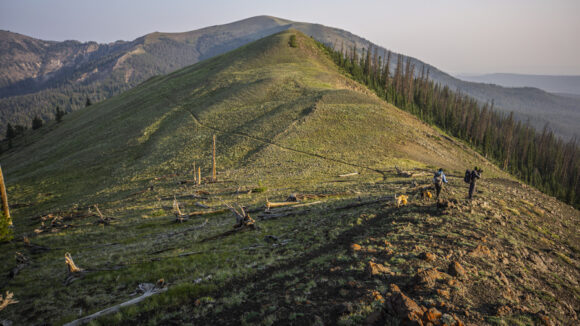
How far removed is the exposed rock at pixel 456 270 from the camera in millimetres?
10375

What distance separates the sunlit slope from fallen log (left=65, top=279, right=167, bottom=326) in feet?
76.8

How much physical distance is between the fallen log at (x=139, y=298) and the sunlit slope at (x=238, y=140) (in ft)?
76.8

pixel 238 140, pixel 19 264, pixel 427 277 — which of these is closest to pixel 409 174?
pixel 427 277

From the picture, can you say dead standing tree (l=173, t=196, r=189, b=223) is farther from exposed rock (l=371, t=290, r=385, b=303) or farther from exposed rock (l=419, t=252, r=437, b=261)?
exposed rock (l=419, t=252, r=437, b=261)

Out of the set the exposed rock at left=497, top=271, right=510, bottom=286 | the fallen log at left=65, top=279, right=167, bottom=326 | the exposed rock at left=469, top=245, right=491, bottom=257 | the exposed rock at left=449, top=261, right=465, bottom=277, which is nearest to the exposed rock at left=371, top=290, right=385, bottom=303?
the exposed rock at left=449, top=261, right=465, bottom=277

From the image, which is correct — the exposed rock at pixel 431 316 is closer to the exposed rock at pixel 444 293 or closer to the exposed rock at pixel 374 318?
the exposed rock at pixel 374 318

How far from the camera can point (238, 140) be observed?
175ft

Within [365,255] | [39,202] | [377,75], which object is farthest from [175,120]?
[377,75]

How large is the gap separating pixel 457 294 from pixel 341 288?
388 centimetres

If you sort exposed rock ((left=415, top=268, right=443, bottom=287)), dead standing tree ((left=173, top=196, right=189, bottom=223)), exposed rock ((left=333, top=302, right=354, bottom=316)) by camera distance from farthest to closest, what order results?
dead standing tree ((left=173, top=196, right=189, bottom=223)) → exposed rock ((left=415, top=268, right=443, bottom=287)) → exposed rock ((left=333, top=302, right=354, bottom=316))

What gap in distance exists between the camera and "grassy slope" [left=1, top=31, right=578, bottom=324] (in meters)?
12.5

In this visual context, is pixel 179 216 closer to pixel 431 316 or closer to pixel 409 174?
pixel 431 316

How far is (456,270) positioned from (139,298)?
503 inches

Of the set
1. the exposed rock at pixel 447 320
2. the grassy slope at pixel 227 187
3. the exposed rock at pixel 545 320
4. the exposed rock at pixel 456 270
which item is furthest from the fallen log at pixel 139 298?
the exposed rock at pixel 545 320
